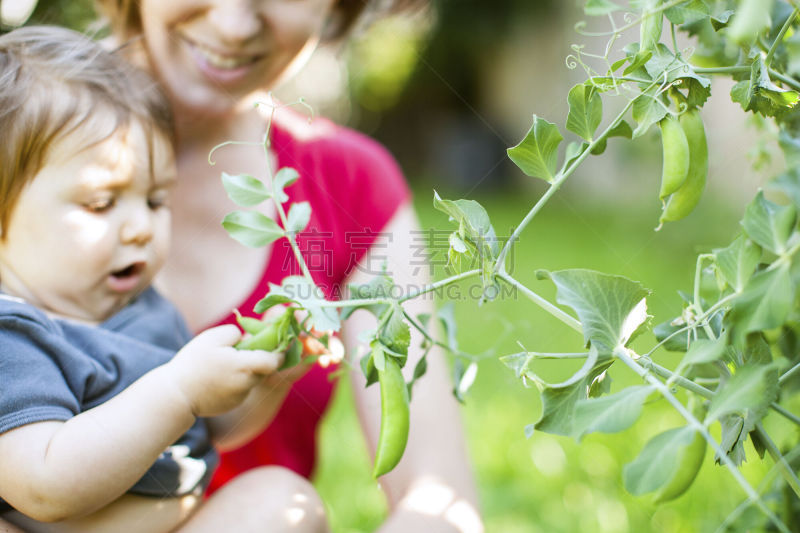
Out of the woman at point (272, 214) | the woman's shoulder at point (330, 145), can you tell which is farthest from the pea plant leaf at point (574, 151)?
the woman's shoulder at point (330, 145)

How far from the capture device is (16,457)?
0.66m

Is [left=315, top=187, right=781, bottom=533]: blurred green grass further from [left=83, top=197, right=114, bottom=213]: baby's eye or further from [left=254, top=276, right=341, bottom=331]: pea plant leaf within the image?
[left=83, top=197, right=114, bottom=213]: baby's eye

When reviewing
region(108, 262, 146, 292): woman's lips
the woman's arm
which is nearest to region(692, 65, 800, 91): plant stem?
the woman's arm

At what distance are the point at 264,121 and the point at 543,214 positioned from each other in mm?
4917

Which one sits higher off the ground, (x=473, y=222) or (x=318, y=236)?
(x=473, y=222)

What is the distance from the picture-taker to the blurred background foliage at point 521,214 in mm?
1521

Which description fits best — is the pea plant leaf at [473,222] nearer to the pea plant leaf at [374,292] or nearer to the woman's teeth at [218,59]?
the pea plant leaf at [374,292]

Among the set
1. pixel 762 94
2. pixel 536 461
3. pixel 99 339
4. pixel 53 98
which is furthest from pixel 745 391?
pixel 536 461

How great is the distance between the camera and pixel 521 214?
5449 millimetres

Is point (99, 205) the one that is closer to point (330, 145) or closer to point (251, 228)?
point (251, 228)

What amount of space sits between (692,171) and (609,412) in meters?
0.23

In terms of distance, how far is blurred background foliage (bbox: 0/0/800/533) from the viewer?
1.52 m

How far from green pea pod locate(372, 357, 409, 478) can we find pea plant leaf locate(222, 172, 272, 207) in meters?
0.19

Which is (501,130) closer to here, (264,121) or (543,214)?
(543,214)
